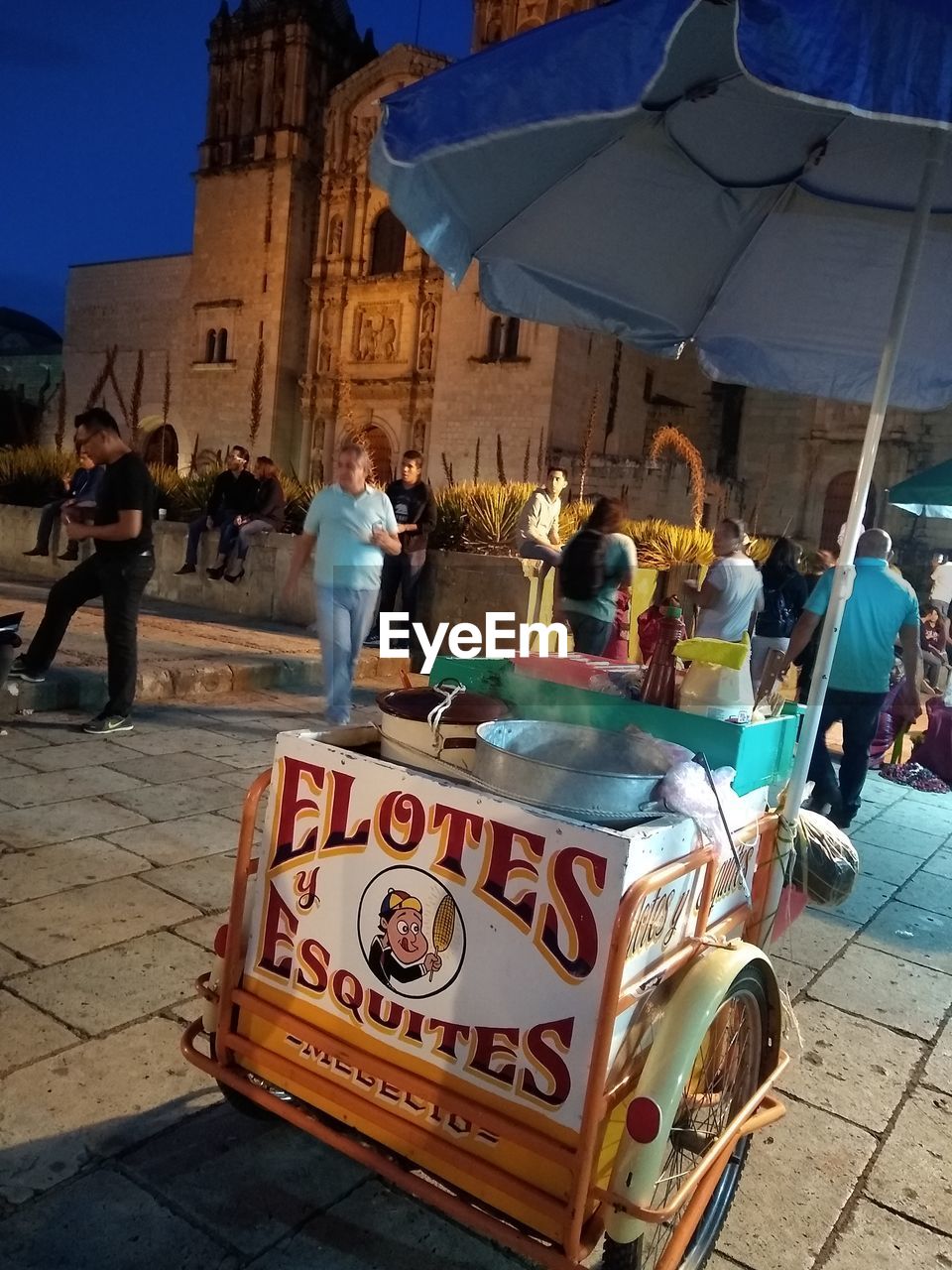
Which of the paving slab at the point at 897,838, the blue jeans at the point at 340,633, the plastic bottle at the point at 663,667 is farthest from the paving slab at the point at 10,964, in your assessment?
the paving slab at the point at 897,838

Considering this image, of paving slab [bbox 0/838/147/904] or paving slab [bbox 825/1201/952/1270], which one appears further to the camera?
paving slab [bbox 0/838/147/904]

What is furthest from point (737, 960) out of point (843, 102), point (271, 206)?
point (271, 206)

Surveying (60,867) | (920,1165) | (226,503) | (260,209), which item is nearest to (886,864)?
(920,1165)

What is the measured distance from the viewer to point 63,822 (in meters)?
4.24

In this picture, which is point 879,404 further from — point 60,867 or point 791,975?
point 60,867

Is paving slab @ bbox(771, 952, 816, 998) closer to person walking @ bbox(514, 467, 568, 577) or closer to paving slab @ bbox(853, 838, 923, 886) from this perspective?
paving slab @ bbox(853, 838, 923, 886)

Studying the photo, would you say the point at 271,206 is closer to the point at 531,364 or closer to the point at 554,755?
the point at 531,364

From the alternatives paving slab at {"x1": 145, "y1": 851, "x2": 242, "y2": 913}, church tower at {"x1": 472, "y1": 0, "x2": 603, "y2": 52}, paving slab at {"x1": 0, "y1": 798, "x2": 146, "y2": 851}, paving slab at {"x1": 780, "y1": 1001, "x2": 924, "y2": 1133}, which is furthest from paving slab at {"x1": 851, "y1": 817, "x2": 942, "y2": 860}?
church tower at {"x1": 472, "y1": 0, "x2": 603, "y2": 52}

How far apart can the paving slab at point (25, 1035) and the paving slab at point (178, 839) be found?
3.92ft

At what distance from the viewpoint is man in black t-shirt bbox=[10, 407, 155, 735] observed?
210 inches

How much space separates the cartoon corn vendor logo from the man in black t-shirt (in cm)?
405

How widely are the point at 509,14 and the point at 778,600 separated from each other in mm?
21813

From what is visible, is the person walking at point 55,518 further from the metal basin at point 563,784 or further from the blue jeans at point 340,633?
the metal basin at point 563,784

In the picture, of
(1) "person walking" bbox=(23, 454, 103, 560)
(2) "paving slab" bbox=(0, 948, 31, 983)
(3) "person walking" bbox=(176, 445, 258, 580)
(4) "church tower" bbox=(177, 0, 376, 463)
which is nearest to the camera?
(2) "paving slab" bbox=(0, 948, 31, 983)
